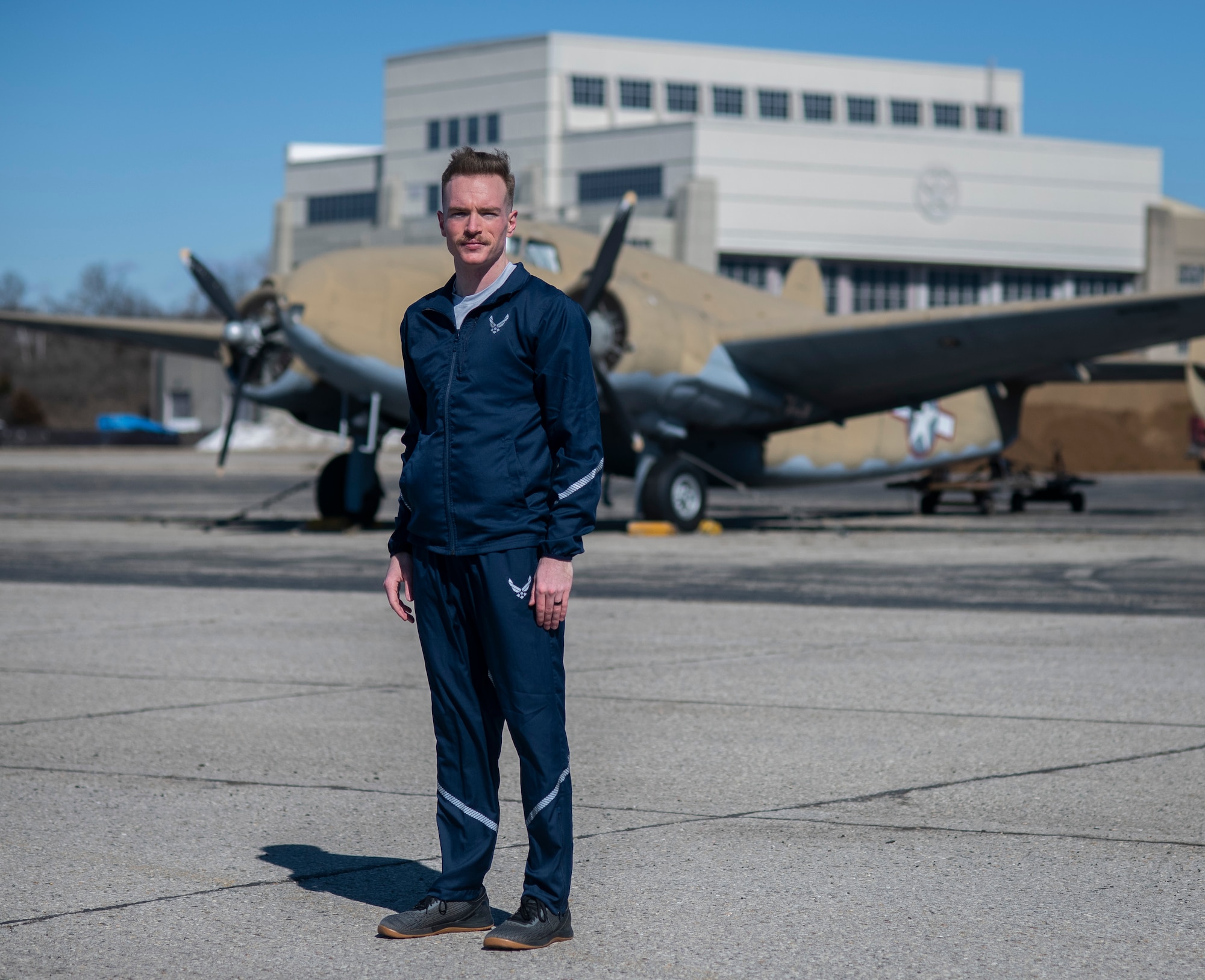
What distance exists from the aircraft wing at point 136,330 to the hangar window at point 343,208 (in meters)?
78.9

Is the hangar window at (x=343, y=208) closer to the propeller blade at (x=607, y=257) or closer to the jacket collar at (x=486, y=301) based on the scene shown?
the propeller blade at (x=607, y=257)

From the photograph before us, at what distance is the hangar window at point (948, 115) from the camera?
105000 millimetres

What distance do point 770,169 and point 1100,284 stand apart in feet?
81.4

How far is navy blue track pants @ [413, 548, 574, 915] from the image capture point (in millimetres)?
4082

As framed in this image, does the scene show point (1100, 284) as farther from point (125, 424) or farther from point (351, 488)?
point (351, 488)

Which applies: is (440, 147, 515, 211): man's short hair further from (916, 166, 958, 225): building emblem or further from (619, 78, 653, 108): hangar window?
(619, 78, 653, 108): hangar window

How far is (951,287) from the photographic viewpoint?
94.2 metres

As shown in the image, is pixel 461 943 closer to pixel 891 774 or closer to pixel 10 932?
pixel 10 932

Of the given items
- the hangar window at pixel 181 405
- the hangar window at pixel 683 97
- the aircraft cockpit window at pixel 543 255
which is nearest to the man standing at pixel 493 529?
the aircraft cockpit window at pixel 543 255

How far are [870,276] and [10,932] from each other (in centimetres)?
9132

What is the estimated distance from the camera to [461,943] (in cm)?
409

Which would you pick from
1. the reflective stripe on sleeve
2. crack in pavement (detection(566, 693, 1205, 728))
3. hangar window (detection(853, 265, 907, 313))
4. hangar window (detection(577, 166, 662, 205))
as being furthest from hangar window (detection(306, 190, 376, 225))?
the reflective stripe on sleeve

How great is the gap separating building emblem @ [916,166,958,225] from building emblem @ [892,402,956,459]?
6848 centimetres

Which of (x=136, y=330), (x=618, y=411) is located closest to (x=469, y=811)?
(x=618, y=411)
